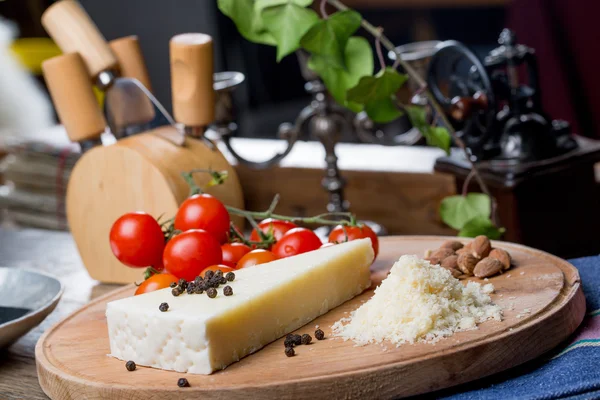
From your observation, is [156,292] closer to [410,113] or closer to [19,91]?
[410,113]

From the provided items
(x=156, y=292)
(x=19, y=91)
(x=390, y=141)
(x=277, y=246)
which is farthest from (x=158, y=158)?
(x=19, y=91)

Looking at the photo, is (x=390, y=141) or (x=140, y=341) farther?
(x=390, y=141)

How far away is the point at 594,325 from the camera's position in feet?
3.28

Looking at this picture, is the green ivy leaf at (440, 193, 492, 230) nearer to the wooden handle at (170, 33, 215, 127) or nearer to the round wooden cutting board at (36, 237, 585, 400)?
the round wooden cutting board at (36, 237, 585, 400)

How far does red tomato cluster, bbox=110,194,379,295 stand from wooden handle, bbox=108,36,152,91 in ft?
1.27

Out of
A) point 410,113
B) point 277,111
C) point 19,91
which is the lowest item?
point 277,111

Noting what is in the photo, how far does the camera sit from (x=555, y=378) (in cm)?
86

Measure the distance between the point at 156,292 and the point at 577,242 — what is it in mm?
879

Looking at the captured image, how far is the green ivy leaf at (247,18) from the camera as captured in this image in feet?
4.24

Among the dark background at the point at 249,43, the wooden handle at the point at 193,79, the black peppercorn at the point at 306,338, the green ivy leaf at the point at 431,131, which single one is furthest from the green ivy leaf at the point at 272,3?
the dark background at the point at 249,43

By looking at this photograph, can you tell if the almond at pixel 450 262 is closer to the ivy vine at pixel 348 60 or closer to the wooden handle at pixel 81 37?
the ivy vine at pixel 348 60

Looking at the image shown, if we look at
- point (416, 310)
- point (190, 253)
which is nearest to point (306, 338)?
point (416, 310)

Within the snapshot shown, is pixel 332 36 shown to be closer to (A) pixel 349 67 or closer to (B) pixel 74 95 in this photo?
(A) pixel 349 67

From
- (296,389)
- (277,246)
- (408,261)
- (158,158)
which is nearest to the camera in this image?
(296,389)
